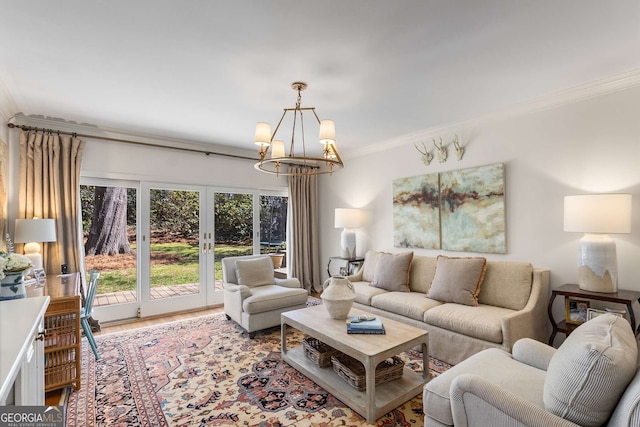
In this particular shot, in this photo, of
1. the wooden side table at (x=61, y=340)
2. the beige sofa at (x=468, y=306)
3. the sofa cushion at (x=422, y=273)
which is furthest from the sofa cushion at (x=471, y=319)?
the wooden side table at (x=61, y=340)

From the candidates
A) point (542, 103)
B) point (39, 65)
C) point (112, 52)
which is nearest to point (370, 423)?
point (112, 52)

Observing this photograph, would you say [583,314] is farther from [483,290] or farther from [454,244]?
[454,244]

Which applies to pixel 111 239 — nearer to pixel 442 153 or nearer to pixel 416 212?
pixel 416 212

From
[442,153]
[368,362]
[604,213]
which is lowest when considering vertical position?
[368,362]

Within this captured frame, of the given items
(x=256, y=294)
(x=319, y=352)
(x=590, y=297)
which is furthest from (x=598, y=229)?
(x=256, y=294)

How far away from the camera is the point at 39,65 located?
2.34m

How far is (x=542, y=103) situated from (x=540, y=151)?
46cm

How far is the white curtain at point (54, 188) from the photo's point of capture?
132 inches

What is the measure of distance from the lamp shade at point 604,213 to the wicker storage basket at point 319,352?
89.3 inches

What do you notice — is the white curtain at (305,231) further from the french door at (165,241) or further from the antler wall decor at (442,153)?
the antler wall decor at (442,153)

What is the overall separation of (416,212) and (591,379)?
3.11m

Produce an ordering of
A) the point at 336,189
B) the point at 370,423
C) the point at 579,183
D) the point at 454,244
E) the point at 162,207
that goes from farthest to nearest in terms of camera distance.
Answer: the point at 336,189 < the point at 162,207 < the point at 454,244 < the point at 579,183 < the point at 370,423

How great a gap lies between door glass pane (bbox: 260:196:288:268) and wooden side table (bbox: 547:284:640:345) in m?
3.91

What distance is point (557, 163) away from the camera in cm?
304
